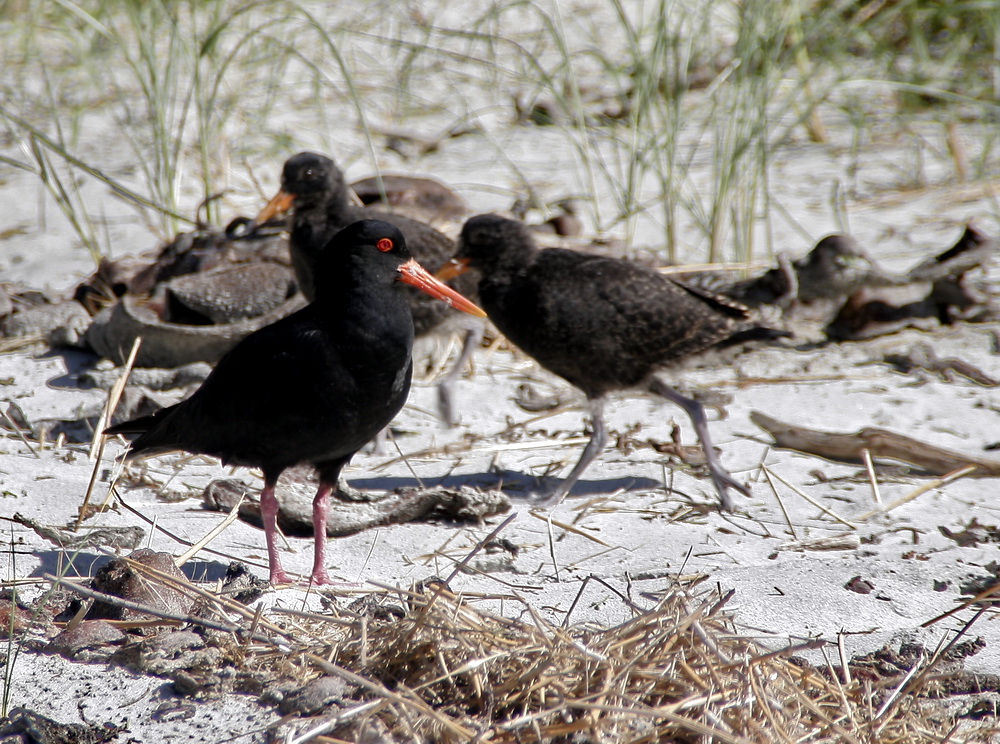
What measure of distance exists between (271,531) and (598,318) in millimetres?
1596

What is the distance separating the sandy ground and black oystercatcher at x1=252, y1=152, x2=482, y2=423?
0.47 meters

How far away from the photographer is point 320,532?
124 inches

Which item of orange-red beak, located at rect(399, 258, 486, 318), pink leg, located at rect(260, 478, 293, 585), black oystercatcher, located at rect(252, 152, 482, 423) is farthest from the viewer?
black oystercatcher, located at rect(252, 152, 482, 423)

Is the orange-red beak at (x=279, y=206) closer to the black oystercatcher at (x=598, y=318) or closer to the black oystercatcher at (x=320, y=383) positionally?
the black oystercatcher at (x=598, y=318)

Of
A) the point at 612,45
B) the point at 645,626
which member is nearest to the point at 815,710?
the point at 645,626

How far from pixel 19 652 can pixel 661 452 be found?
257 centimetres

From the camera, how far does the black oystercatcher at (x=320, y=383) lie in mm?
3049

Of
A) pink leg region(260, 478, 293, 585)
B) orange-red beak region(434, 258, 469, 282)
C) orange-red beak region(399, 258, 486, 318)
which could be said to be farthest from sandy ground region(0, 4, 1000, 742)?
orange-red beak region(399, 258, 486, 318)

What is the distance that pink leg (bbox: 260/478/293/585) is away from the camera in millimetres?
2977

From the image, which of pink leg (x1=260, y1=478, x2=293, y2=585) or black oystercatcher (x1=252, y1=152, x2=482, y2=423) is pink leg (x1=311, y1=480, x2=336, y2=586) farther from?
black oystercatcher (x1=252, y1=152, x2=482, y2=423)

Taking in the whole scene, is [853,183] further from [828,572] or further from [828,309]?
[828,572]

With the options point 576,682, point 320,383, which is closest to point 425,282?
point 320,383

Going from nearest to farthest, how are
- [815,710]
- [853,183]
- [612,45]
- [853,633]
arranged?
[815,710] < [853,633] < [853,183] < [612,45]

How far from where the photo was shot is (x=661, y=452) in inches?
166
